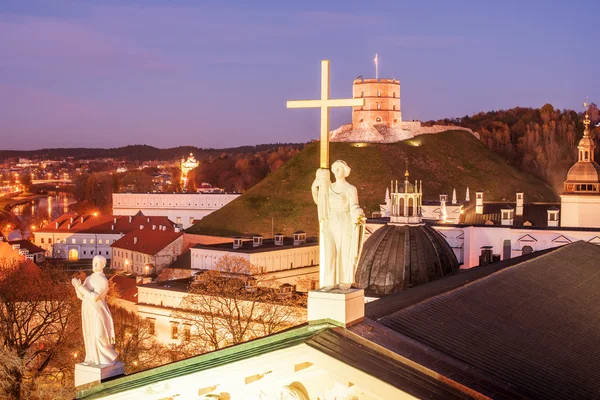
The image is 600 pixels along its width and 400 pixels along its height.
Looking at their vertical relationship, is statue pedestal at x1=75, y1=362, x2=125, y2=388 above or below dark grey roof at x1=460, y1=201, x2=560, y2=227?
above

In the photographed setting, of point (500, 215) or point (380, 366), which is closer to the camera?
point (380, 366)

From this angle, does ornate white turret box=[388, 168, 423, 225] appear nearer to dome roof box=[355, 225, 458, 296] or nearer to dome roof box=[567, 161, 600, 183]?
dome roof box=[355, 225, 458, 296]

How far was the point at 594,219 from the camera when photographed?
7225 cm

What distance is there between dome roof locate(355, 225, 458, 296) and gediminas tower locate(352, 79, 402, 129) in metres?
105

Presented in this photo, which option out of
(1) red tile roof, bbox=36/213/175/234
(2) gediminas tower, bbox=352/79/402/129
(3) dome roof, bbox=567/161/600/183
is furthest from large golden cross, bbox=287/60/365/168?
(2) gediminas tower, bbox=352/79/402/129

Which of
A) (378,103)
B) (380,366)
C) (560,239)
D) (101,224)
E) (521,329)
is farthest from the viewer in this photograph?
(378,103)

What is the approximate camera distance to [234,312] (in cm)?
5262

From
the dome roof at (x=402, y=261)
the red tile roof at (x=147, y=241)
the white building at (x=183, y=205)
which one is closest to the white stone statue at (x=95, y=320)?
the dome roof at (x=402, y=261)

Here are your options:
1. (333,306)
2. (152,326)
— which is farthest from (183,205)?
(333,306)

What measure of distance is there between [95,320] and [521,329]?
9.09 metres

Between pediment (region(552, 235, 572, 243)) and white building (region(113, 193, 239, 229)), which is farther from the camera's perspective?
white building (region(113, 193, 239, 229))

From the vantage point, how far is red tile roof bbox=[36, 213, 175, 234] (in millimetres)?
138875

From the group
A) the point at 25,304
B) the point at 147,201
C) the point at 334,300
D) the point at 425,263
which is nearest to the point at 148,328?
the point at 25,304

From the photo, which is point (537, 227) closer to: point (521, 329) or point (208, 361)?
point (521, 329)
